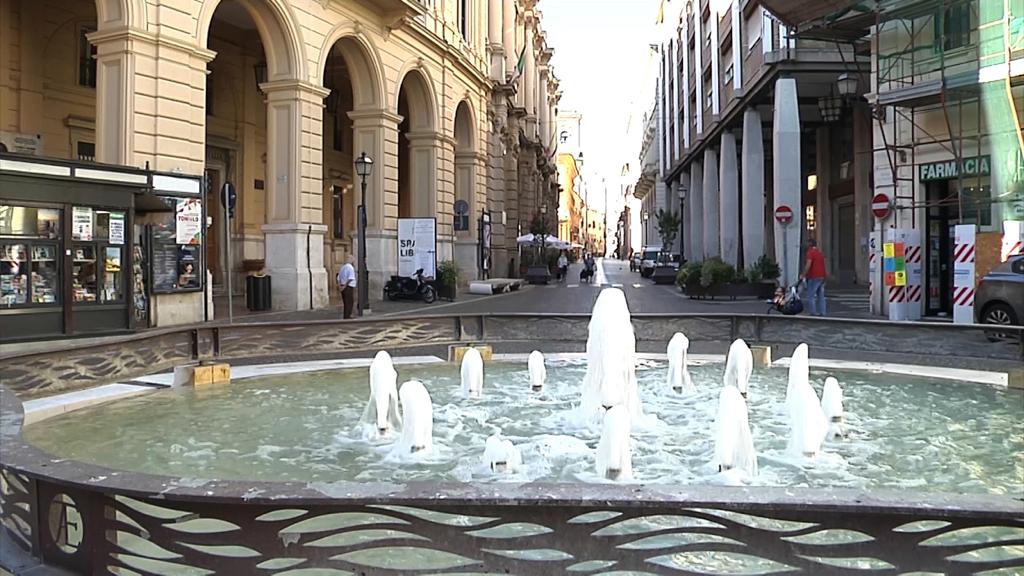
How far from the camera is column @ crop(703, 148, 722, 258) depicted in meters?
42.6

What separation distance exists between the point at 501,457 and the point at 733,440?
1666 mm

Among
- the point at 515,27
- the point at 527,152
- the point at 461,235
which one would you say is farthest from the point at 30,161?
the point at 527,152

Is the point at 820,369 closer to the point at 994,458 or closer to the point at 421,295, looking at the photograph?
the point at 994,458

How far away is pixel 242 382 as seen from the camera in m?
9.24

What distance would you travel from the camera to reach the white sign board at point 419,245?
24.4 meters

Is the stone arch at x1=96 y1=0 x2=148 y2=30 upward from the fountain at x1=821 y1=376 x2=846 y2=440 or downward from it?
upward

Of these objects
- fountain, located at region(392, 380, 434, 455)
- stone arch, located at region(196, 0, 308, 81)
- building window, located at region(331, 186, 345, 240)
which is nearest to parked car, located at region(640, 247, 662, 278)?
building window, located at region(331, 186, 345, 240)

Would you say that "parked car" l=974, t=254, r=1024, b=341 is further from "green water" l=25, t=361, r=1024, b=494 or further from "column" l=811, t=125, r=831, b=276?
"column" l=811, t=125, r=831, b=276

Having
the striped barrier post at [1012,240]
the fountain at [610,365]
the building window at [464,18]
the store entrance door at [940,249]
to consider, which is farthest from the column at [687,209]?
the fountain at [610,365]

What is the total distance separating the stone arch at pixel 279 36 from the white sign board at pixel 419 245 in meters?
5.99

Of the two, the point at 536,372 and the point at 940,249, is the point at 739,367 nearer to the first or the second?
the point at 536,372

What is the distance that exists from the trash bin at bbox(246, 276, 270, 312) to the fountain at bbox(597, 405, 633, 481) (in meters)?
16.3

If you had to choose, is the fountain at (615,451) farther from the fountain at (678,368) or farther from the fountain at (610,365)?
the fountain at (678,368)

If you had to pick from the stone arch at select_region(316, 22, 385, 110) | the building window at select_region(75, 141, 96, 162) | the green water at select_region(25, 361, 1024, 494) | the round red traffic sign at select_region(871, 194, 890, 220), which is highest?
the stone arch at select_region(316, 22, 385, 110)
